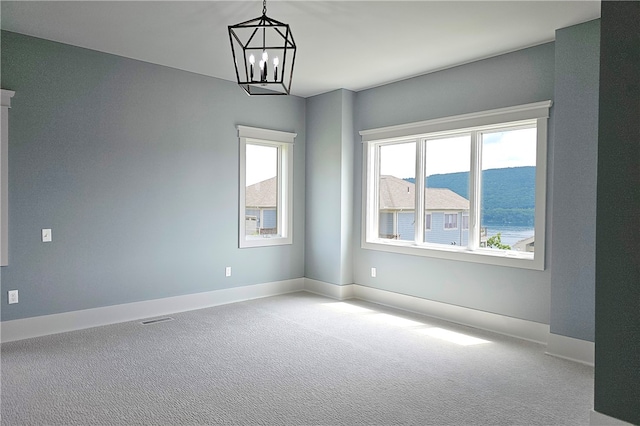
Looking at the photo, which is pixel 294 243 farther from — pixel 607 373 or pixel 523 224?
pixel 607 373

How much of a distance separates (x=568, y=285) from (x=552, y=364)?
683 millimetres

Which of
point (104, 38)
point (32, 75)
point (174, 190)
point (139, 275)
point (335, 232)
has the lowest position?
point (139, 275)

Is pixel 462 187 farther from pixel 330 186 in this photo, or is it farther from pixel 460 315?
pixel 330 186

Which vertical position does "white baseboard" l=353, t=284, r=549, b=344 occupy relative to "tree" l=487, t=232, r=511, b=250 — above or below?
below

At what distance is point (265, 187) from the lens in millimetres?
6105

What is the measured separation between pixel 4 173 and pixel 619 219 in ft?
15.2

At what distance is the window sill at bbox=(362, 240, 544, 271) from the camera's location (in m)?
4.21

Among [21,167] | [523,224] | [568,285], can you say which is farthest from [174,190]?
[568,285]

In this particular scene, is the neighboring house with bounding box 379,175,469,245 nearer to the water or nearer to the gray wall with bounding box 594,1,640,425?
the water

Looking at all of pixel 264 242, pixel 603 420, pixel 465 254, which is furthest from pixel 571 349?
pixel 264 242

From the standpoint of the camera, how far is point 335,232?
5938 mm

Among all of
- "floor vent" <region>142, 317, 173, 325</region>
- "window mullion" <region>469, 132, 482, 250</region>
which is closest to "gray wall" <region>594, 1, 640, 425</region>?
"window mullion" <region>469, 132, 482, 250</region>

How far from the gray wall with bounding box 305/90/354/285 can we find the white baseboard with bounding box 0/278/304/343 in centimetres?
70

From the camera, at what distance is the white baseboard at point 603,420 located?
1626 mm
